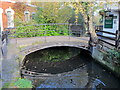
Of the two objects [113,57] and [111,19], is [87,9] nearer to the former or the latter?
[113,57]

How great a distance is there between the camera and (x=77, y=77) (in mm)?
6594

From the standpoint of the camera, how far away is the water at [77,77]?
5.86 metres

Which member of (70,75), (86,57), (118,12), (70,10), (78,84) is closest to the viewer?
(78,84)

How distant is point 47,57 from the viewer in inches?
394

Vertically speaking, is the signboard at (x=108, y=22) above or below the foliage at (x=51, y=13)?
below

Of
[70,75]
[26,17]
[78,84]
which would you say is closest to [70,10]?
[26,17]

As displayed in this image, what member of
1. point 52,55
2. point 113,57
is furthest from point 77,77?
point 52,55

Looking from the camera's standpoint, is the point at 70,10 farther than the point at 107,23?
Yes

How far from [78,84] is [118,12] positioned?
28.9 ft

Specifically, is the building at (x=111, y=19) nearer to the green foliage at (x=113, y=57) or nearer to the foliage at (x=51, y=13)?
the foliage at (x=51, y=13)

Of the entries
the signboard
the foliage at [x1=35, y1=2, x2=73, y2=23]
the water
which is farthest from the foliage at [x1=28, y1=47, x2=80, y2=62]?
the signboard

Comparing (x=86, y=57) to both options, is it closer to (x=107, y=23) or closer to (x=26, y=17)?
(x=107, y=23)

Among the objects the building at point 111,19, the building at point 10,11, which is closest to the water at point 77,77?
the building at point 111,19

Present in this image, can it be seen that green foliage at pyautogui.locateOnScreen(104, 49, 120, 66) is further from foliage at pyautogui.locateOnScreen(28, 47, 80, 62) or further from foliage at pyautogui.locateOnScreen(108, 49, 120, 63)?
foliage at pyautogui.locateOnScreen(28, 47, 80, 62)
